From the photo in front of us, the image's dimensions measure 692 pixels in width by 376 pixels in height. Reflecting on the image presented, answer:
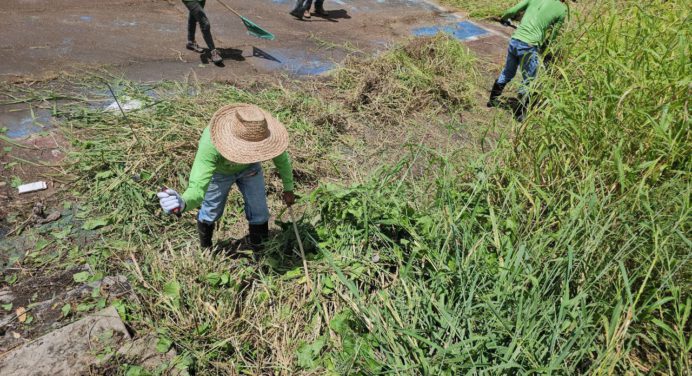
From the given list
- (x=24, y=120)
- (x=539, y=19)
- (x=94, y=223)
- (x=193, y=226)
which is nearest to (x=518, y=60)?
(x=539, y=19)

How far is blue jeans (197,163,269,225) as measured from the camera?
2.97m

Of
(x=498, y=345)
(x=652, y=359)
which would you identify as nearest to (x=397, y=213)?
(x=498, y=345)

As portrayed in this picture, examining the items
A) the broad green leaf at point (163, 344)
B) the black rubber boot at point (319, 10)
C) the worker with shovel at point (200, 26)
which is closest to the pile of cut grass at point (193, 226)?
the broad green leaf at point (163, 344)

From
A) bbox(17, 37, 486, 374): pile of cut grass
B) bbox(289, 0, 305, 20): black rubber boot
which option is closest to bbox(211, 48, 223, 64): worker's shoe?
bbox(17, 37, 486, 374): pile of cut grass

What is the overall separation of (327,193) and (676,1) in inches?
146

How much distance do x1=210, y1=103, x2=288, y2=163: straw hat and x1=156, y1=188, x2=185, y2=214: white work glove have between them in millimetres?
345

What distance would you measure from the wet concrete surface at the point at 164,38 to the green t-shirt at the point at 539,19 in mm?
2483

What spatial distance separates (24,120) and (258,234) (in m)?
2.78

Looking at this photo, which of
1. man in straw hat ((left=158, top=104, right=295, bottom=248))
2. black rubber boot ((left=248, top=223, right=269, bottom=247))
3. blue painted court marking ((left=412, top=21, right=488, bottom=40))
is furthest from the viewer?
blue painted court marking ((left=412, top=21, right=488, bottom=40))

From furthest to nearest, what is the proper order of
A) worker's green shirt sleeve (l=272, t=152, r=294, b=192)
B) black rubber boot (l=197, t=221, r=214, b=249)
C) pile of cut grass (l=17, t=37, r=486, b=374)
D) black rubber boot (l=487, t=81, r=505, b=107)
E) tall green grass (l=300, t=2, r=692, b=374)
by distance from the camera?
black rubber boot (l=487, t=81, r=505, b=107) < black rubber boot (l=197, t=221, r=214, b=249) < worker's green shirt sleeve (l=272, t=152, r=294, b=192) < pile of cut grass (l=17, t=37, r=486, b=374) < tall green grass (l=300, t=2, r=692, b=374)

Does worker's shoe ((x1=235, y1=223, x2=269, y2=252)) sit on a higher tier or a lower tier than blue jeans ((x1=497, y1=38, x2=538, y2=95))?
lower

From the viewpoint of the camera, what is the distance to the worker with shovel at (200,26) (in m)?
5.57

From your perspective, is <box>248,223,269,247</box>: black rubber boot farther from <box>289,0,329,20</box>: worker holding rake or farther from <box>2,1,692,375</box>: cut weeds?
<box>289,0,329,20</box>: worker holding rake

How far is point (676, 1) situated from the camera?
166 inches
